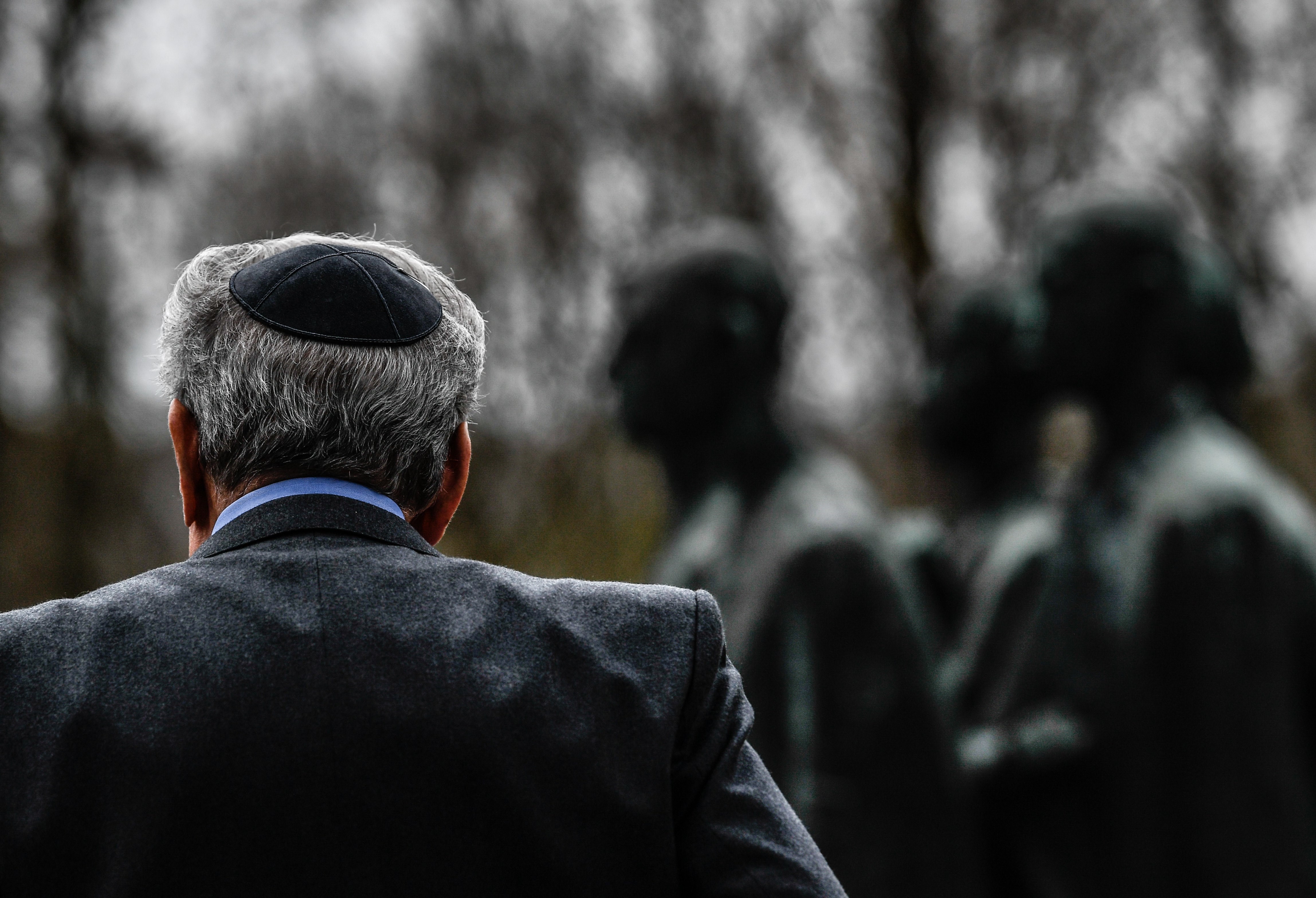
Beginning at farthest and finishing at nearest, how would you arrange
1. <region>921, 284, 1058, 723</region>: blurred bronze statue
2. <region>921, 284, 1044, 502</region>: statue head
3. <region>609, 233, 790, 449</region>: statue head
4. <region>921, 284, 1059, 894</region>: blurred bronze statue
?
<region>921, 284, 1044, 502</region>: statue head → <region>921, 284, 1058, 723</region>: blurred bronze statue → <region>921, 284, 1059, 894</region>: blurred bronze statue → <region>609, 233, 790, 449</region>: statue head

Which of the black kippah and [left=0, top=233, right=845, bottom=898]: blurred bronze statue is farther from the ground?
the black kippah

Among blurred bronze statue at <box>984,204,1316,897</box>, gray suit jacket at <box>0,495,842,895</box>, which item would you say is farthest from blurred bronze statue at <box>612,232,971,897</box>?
gray suit jacket at <box>0,495,842,895</box>

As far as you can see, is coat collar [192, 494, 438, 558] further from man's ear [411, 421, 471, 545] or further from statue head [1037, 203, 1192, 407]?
statue head [1037, 203, 1192, 407]

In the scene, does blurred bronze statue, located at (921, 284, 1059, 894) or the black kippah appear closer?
the black kippah

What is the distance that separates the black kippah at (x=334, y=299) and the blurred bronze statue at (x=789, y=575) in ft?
8.95

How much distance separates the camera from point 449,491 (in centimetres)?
181

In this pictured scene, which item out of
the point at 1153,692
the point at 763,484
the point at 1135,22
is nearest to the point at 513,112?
the point at 1135,22

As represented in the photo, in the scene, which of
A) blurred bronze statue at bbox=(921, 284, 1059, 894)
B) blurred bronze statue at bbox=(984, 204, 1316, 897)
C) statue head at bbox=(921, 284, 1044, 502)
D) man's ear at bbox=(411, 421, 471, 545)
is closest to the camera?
man's ear at bbox=(411, 421, 471, 545)

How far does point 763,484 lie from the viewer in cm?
471

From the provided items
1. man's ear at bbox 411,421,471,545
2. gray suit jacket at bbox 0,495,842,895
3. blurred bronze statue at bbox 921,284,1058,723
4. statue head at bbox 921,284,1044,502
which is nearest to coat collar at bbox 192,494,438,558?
gray suit jacket at bbox 0,495,842,895

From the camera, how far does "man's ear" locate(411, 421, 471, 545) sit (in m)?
1.78

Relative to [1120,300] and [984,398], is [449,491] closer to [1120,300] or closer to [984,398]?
[1120,300]

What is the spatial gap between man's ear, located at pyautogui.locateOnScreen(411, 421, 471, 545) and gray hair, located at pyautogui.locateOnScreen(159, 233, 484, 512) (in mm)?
29

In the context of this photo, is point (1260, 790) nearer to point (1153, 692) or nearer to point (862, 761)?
point (1153, 692)
